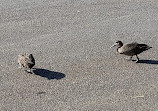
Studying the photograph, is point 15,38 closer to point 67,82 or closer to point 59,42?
point 59,42

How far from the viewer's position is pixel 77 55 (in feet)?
35.1

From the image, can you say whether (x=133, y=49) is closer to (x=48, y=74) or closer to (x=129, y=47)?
(x=129, y=47)

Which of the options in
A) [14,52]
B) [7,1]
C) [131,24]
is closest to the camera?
[14,52]

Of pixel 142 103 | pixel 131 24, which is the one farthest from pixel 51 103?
pixel 131 24

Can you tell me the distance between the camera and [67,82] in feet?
30.3

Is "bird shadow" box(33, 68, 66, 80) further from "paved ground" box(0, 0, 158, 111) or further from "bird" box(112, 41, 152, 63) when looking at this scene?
"bird" box(112, 41, 152, 63)

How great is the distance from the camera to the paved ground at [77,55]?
27.7 feet

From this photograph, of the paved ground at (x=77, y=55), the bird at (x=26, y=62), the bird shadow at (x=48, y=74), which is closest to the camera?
the paved ground at (x=77, y=55)

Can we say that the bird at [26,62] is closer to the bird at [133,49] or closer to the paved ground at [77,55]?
the paved ground at [77,55]

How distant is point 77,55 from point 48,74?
1293 mm

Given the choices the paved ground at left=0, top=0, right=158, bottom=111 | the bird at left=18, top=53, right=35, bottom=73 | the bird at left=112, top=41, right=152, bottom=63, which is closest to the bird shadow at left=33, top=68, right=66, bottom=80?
the paved ground at left=0, top=0, right=158, bottom=111

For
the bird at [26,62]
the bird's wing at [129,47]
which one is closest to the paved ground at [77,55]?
the bird at [26,62]

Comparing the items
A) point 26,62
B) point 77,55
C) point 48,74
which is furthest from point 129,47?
point 26,62

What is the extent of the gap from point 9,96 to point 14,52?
8.21 feet
